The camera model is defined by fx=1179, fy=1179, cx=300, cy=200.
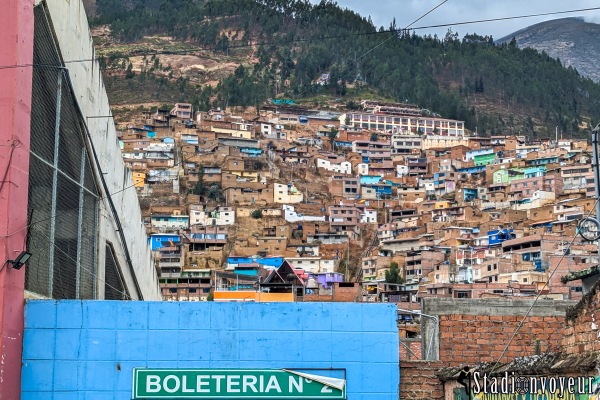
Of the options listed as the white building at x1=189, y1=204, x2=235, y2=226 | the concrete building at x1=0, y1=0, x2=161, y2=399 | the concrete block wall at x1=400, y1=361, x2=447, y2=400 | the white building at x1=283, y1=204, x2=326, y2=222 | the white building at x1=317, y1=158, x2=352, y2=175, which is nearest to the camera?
the concrete building at x1=0, y1=0, x2=161, y2=399

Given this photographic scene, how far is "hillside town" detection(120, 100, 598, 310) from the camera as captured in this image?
3243 inches

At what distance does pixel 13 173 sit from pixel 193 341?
274cm

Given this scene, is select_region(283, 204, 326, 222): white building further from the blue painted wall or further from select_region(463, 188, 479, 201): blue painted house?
the blue painted wall

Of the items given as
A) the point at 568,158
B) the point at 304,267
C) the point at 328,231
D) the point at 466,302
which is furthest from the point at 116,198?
the point at 568,158

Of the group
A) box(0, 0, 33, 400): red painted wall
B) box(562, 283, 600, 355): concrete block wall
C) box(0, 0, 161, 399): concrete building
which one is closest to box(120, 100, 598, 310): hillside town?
box(0, 0, 161, 399): concrete building

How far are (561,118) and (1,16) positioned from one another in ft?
515

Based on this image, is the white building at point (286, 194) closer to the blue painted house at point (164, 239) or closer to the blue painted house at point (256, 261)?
the blue painted house at point (164, 239)

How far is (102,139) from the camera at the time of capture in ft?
55.0

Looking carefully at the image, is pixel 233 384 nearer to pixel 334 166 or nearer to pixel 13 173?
pixel 13 173

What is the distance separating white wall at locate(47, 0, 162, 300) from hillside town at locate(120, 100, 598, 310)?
1666 inches

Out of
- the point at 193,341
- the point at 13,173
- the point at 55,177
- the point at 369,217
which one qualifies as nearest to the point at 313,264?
the point at 369,217

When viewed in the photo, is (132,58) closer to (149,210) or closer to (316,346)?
(149,210)

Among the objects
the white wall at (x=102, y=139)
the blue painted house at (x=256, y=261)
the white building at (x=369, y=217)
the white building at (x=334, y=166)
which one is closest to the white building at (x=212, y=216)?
the blue painted house at (x=256, y=261)

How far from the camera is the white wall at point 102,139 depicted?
15281 mm
